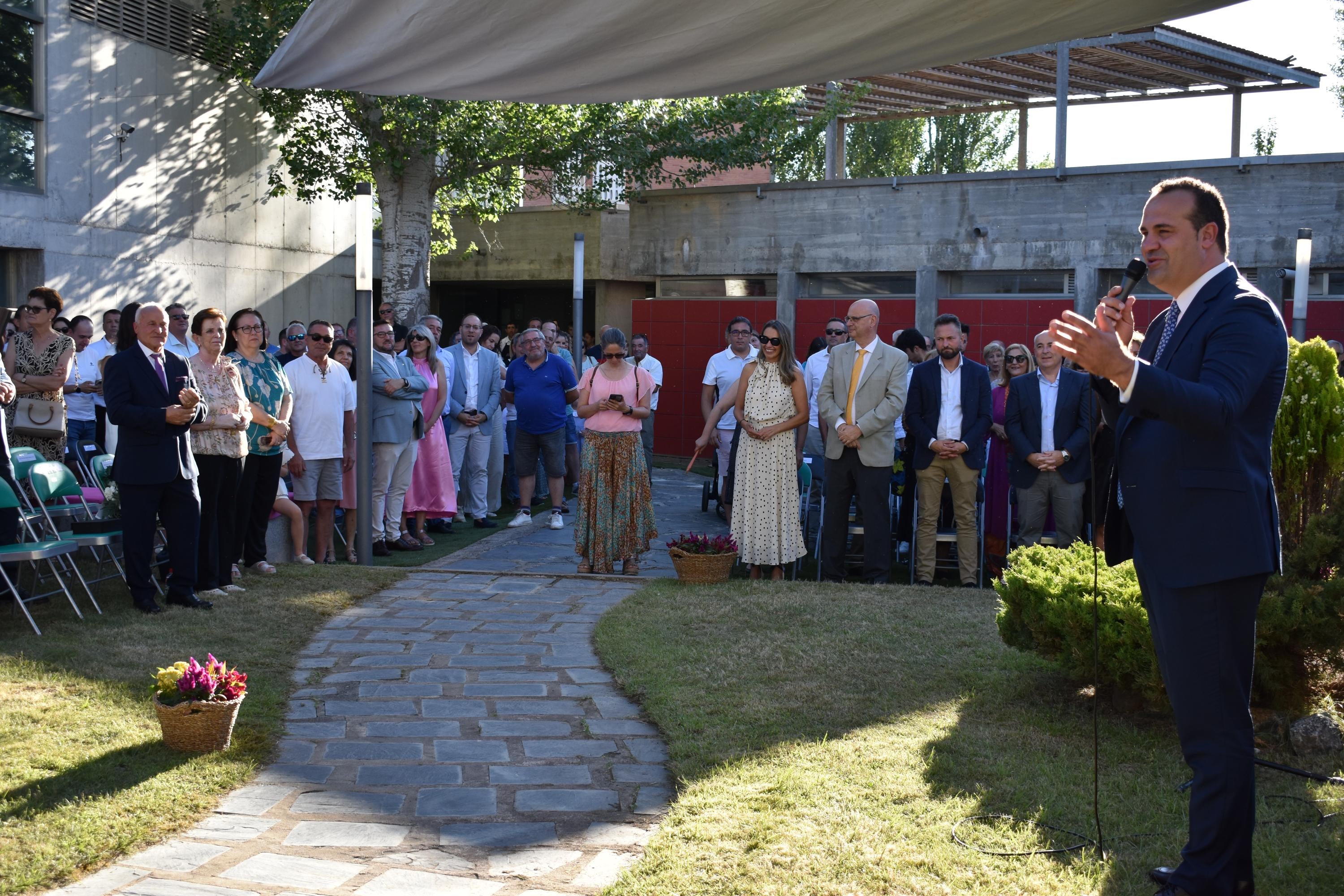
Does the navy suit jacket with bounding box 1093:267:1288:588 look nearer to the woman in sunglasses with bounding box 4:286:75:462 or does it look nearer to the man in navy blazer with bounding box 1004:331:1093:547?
the man in navy blazer with bounding box 1004:331:1093:547

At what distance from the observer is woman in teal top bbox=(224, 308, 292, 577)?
8.74m

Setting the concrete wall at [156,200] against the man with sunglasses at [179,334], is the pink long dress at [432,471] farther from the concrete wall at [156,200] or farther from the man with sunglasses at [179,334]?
the concrete wall at [156,200]

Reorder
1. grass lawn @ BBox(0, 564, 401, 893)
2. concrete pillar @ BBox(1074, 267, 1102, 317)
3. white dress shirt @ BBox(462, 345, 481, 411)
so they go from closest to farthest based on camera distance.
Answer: grass lawn @ BBox(0, 564, 401, 893), white dress shirt @ BBox(462, 345, 481, 411), concrete pillar @ BBox(1074, 267, 1102, 317)

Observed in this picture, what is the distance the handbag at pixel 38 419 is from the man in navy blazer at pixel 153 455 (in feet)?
6.18

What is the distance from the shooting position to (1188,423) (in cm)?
306

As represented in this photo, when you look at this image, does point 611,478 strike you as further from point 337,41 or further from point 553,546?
point 337,41

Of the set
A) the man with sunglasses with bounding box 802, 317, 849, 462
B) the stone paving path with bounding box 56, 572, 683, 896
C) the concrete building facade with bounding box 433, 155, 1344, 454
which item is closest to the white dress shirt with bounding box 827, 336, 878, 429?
the man with sunglasses with bounding box 802, 317, 849, 462

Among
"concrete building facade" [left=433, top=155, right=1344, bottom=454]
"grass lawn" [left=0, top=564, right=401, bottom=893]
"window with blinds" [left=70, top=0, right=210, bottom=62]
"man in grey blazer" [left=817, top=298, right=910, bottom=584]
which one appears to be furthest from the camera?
"concrete building facade" [left=433, top=155, right=1344, bottom=454]

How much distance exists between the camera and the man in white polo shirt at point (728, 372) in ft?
40.3

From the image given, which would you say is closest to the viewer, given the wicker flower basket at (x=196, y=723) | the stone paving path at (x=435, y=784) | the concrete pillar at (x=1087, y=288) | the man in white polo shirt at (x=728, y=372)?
the stone paving path at (x=435, y=784)

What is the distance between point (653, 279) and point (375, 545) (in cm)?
1240

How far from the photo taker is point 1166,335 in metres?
3.48

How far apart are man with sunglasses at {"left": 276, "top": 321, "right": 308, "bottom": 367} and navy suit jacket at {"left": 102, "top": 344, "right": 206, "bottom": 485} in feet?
7.36

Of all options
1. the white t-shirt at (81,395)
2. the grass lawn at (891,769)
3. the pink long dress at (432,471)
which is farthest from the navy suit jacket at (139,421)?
the white t-shirt at (81,395)
